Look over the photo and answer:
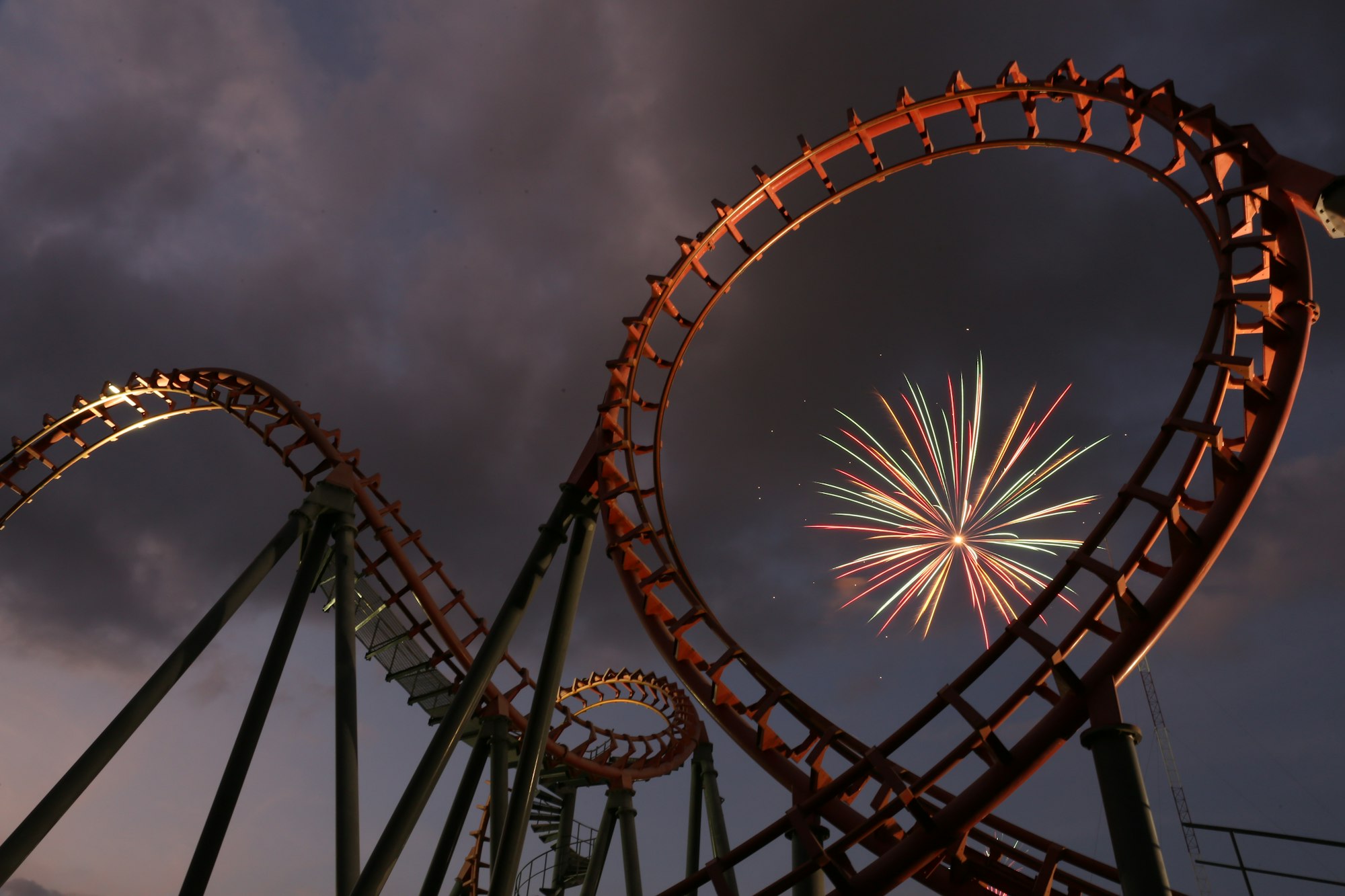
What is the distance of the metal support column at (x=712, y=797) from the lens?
15938 millimetres

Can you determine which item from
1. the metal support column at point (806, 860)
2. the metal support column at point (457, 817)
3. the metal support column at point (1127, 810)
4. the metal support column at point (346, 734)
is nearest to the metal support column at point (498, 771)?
the metal support column at point (457, 817)

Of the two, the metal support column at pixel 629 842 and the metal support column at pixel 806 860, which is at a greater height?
the metal support column at pixel 629 842

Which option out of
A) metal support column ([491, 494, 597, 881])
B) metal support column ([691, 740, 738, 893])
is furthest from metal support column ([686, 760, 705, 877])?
metal support column ([491, 494, 597, 881])

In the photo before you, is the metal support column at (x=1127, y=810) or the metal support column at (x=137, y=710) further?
the metal support column at (x=137, y=710)

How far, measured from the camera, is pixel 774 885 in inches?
247

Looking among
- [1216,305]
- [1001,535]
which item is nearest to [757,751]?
[1216,305]

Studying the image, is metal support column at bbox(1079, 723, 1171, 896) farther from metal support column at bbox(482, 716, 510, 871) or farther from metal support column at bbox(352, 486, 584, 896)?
metal support column at bbox(482, 716, 510, 871)

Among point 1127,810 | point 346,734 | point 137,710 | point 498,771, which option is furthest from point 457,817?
point 1127,810

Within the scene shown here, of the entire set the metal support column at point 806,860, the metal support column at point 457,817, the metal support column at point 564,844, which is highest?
the metal support column at point 564,844

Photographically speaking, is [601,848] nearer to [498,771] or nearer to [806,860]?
[498,771]

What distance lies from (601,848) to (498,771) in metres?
5.13

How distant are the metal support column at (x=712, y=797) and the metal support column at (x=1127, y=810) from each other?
462 inches

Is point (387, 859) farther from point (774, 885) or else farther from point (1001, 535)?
point (1001, 535)

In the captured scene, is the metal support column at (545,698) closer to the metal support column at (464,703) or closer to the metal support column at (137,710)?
the metal support column at (464,703)
